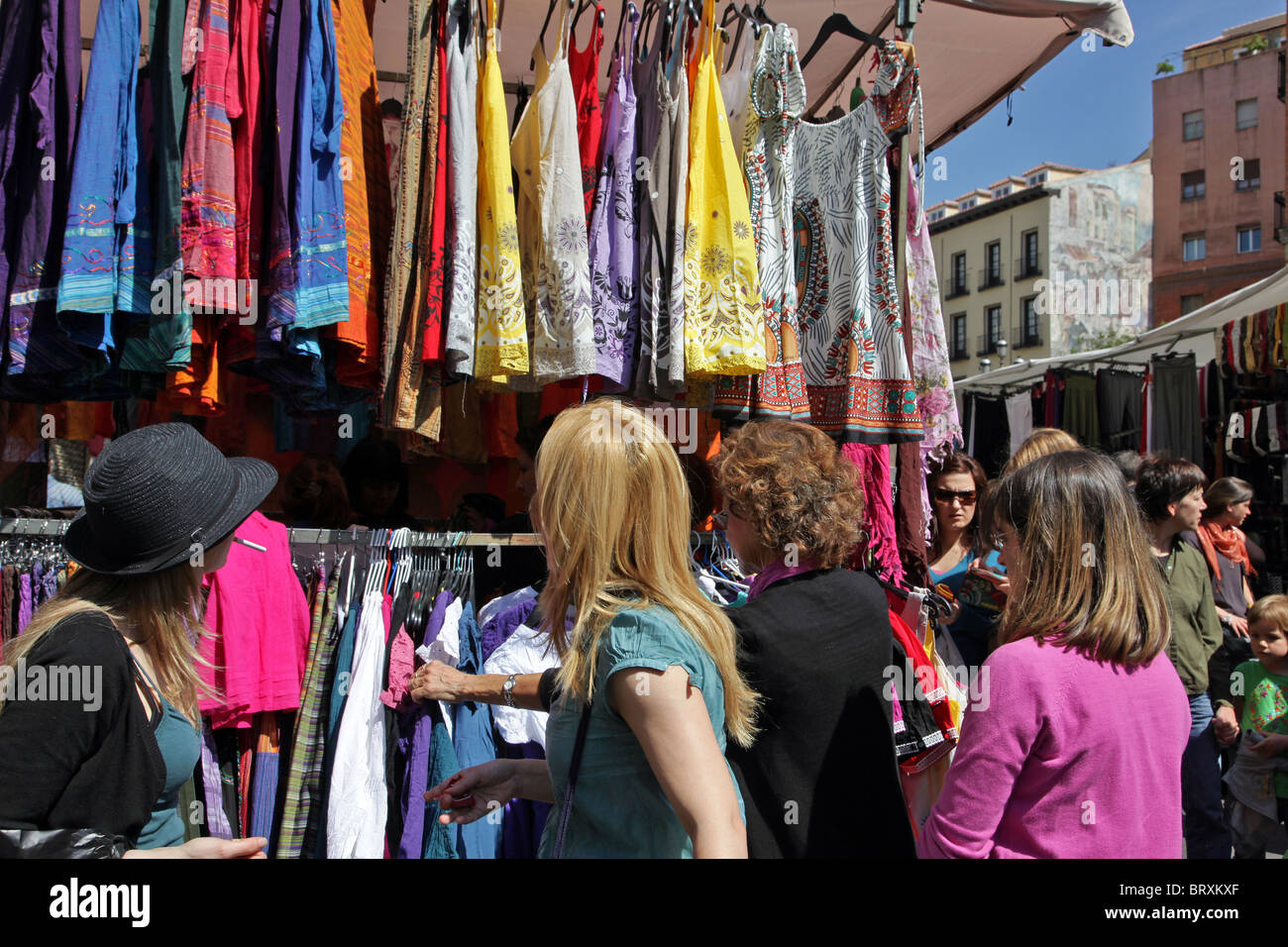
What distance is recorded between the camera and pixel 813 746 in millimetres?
1990

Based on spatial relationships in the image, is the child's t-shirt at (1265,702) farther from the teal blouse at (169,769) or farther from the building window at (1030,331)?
the building window at (1030,331)

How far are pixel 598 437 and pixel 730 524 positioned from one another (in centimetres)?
70

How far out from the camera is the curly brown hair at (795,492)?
2.10 m

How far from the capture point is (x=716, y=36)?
309cm

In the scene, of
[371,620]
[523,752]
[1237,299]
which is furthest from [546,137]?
[1237,299]

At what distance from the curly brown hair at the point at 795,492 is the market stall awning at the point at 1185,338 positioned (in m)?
5.02

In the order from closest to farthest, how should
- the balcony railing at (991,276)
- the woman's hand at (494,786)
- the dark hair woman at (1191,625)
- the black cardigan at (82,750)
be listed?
the black cardigan at (82,750) → the woman's hand at (494,786) → the dark hair woman at (1191,625) → the balcony railing at (991,276)

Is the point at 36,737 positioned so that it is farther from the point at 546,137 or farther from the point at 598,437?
the point at 546,137

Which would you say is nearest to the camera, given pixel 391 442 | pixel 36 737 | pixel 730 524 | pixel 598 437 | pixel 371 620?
pixel 36 737

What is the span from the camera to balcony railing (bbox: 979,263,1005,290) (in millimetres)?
37969

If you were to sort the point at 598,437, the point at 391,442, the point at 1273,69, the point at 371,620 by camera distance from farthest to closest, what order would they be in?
the point at 1273,69
the point at 391,442
the point at 371,620
the point at 598,437

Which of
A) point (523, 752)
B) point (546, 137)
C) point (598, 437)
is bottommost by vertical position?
point (523, 752)

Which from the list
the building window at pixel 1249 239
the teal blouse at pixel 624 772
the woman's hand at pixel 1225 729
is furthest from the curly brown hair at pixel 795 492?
the building window at pixel 1249 239

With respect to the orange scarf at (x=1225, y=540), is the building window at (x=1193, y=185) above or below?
above
